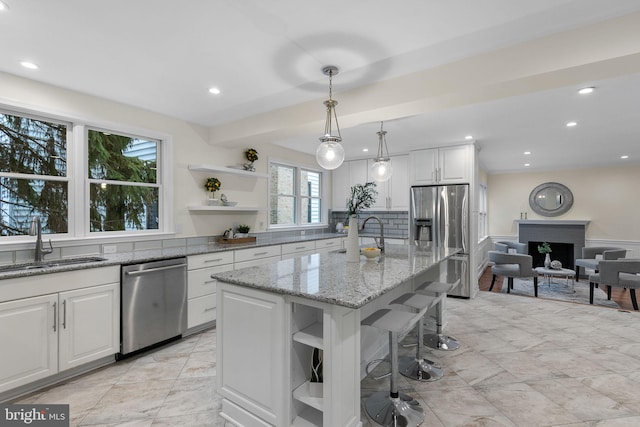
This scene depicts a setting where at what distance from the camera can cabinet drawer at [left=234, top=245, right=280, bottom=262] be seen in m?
3.71

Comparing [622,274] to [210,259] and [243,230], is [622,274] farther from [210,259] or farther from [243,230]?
[210,259]

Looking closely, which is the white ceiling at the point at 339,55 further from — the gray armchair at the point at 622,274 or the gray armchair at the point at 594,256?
the gray armchair at the point at 594,256

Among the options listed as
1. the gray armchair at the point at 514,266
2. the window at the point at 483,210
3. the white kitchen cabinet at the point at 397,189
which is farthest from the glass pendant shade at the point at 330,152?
the window at the point at 483,210

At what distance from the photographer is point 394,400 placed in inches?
78.2

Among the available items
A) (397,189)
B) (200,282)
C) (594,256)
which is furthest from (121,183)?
(594,256)

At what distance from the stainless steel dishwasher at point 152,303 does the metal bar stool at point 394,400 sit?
2.07 metres

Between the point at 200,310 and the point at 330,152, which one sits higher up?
the point at 330,152

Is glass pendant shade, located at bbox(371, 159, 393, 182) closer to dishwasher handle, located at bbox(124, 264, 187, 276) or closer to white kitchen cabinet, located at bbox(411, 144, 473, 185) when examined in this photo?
white kitchen cabinet, located at bbox(411, 144, 473, 185)

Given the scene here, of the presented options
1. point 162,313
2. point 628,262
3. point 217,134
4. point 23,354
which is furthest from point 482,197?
point 23,354

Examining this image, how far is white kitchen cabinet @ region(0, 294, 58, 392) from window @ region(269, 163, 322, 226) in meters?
3.16

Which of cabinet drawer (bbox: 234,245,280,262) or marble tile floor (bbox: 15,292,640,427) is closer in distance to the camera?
marble tile floor (bbox: 15,292,640,427)

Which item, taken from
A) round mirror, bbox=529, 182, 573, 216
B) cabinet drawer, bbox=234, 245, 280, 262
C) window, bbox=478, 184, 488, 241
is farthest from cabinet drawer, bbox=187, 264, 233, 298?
round mirror, bbox=529, 182, 573, 216

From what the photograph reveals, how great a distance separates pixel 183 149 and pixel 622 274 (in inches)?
261

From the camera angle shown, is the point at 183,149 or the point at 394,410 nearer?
the point at 394,410
